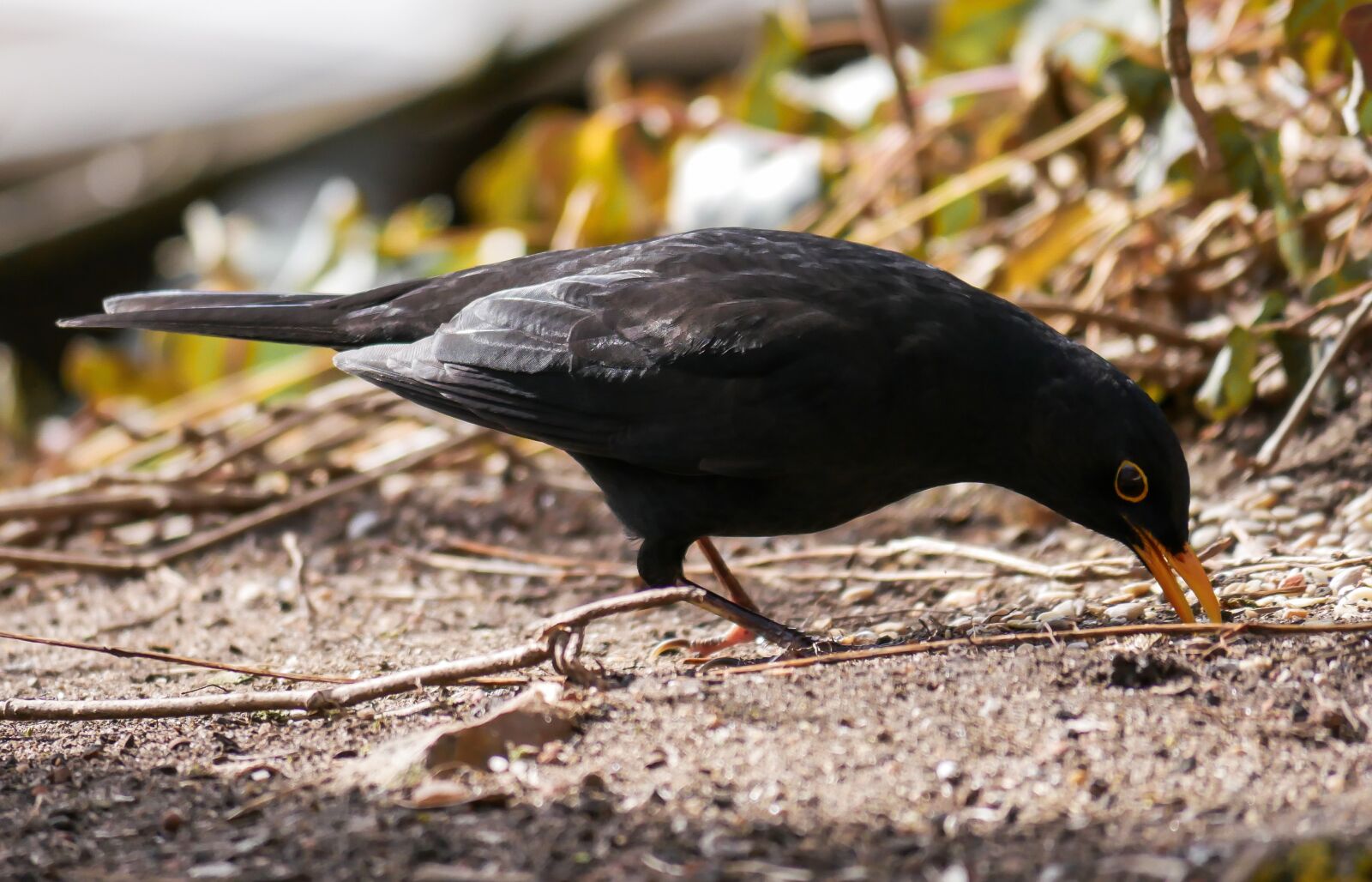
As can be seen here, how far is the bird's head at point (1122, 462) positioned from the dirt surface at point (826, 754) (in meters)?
0.15

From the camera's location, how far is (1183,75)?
4.16 meters

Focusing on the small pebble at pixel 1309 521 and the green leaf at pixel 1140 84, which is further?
the green leaf at pixel 1140 84

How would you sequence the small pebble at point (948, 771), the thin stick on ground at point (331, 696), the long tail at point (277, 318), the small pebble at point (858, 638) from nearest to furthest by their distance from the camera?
the small pebble at point (948, 771) < the thin stick on ground at point (331, 696) < the small pebble at point (858, 638) < the long tail at point (277, 318)

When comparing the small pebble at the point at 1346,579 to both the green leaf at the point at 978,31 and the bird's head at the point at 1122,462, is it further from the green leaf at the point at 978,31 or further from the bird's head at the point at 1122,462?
the green leaf at the point at 978,31

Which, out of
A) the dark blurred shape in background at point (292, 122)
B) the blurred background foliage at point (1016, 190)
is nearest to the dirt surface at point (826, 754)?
the blurred background foliage at point (1016, 190)

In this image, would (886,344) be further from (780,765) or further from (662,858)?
(662,858)

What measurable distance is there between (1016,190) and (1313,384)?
1982mm

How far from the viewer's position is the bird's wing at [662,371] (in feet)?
11.3

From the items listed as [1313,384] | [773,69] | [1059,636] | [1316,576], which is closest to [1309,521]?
[1313,384]

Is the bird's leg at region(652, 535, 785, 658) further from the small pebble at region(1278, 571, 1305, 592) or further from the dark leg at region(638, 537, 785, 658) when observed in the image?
the small pebble at region(1278, 571, 1305, 592)

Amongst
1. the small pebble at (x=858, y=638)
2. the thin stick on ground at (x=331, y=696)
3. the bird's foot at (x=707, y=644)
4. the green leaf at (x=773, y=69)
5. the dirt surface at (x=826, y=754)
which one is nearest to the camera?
the dirt surface at (x=826, y=754)

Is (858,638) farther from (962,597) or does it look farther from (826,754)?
(826,754)

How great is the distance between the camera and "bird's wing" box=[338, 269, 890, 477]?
3443mm

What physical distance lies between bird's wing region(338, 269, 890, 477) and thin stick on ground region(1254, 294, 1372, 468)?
1374mm
